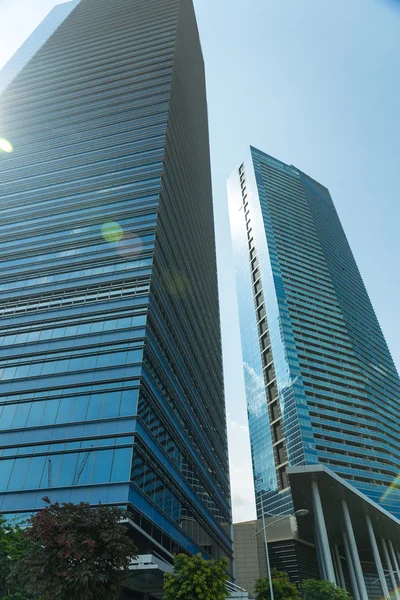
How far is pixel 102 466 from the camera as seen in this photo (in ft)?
116

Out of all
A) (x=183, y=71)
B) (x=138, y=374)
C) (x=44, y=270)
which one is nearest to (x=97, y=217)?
(x=44, y=270)

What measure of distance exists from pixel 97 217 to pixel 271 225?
4012 inches

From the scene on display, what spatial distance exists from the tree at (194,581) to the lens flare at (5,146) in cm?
7718

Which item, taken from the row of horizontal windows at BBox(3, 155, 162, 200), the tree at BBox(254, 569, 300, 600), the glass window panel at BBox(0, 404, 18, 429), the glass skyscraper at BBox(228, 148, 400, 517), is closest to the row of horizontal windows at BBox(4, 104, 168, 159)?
the row of horizontal windows at BBox(3, 155, 162, 200)

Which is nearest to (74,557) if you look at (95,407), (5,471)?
(95,407)

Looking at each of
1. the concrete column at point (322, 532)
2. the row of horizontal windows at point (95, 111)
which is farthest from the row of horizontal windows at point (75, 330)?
the row of horizontal windows at point (95, 111)

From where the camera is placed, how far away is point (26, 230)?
61.8m

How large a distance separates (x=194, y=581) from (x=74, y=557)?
26.2ft

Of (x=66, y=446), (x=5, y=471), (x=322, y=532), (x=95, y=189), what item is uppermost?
(x=95, y=189)

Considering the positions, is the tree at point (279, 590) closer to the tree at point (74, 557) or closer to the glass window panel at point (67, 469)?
the glass window panel at point (67, 469)

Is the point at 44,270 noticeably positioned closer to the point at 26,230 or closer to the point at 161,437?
the point at 26,230

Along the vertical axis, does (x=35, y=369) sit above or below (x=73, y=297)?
below

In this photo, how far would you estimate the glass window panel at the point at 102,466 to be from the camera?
3462 centimetres

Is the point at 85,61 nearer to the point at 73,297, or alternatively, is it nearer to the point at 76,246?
the point at 76,246
